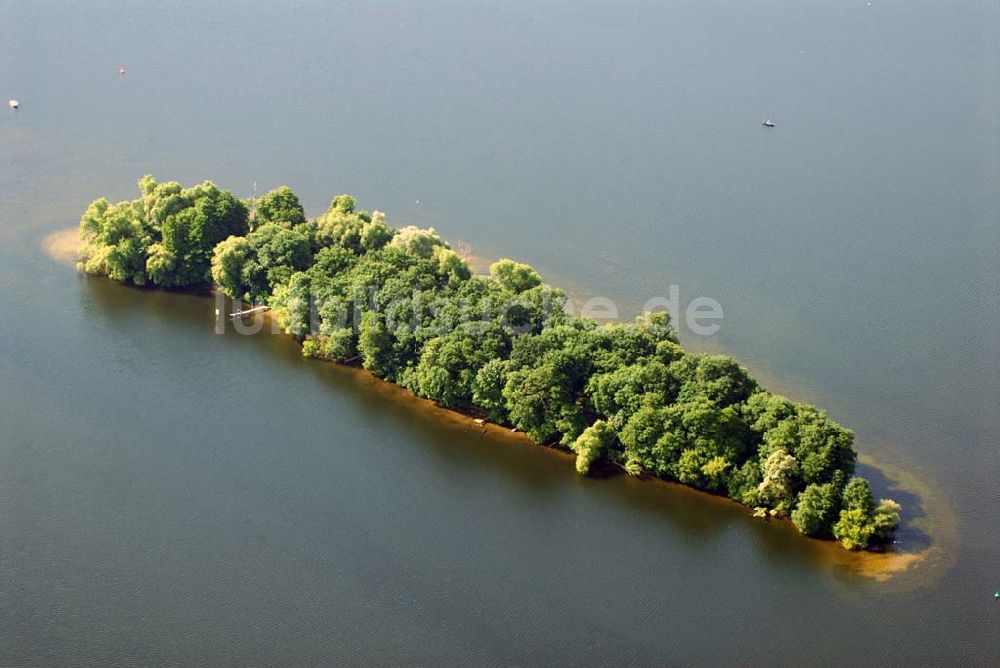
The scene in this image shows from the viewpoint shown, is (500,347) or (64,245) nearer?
(500,347)

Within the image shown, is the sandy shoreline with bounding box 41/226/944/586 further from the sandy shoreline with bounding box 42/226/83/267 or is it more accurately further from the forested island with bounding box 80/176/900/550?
the sandy shoreline with bounding box 42/226/83/267

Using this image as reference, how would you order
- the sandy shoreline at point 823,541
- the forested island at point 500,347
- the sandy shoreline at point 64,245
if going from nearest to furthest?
1. the sandy shoreline at point 823,541
2. the forested island at point 500,347
3. the sandy shoreline at point 64,245

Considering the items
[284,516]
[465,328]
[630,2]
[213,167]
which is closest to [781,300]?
[465,328]

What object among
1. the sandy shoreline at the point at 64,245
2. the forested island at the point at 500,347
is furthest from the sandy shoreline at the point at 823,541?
the sandy shoreline at the point at 64,245

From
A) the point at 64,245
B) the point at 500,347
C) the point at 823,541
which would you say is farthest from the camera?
the point at 64,245

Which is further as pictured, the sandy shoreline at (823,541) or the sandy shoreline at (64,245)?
the sandy shoreline at (64,245)

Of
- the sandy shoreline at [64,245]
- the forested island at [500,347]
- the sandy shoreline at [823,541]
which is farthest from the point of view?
the sandy shoreline at [64,245]

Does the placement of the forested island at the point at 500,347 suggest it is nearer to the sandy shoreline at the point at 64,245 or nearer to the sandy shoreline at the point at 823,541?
the sandy shoreline at the point at 823,541

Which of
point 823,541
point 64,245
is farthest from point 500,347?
point 64,245

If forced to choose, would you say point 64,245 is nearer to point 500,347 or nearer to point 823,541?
point 500,347
